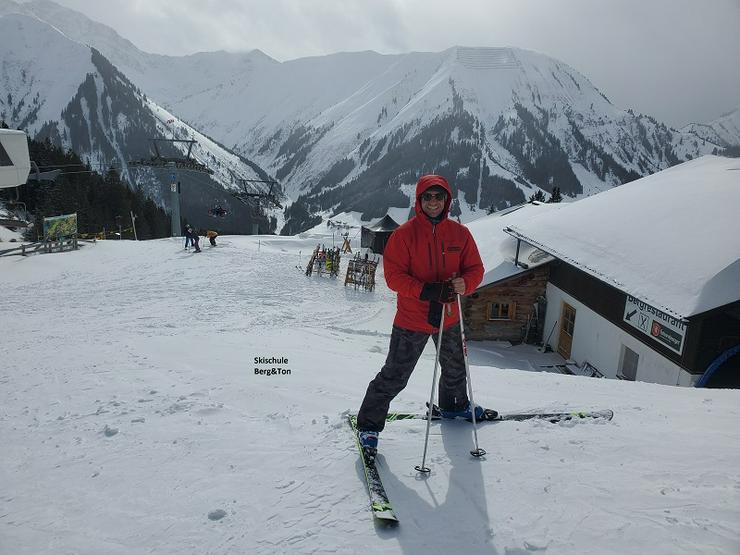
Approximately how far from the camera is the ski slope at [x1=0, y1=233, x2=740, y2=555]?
2.68 metres

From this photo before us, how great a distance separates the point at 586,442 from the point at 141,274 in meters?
18.3

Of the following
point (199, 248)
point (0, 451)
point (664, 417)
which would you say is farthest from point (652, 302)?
point (199, 248)

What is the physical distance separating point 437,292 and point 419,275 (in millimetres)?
303

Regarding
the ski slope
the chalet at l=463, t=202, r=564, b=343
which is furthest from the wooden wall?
the ski slope

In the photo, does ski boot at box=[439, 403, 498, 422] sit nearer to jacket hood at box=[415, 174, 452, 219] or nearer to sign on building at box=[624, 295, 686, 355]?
jacket hood at box=[415, 174, 452, 219]

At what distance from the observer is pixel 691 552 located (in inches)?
94.7

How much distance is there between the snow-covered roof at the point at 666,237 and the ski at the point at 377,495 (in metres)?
8.28

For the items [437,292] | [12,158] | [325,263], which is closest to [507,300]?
[325,263]

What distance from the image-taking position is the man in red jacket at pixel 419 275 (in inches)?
138

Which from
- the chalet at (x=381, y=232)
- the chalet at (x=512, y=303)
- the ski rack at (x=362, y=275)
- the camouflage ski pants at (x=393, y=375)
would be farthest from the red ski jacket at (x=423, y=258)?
the chalet at (x=381, y=232)

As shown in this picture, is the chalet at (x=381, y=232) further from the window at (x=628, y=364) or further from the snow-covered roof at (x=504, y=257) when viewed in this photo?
the window at (x=628, y=364)

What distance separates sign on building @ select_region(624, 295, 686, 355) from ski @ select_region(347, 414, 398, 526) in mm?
8589

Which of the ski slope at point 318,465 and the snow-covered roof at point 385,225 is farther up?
the snow-covered roof at point 385,225

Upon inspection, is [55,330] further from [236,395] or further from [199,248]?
[199,248]
